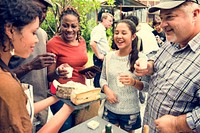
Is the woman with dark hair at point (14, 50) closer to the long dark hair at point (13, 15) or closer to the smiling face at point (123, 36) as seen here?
the long dark hair at point (13, 15)

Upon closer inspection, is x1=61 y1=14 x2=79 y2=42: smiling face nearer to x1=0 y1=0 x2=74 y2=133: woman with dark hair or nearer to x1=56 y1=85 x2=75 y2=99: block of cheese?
x1=56 y1=85 x2=75 y2=99: block of cheese

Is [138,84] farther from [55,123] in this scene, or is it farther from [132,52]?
[55,123]

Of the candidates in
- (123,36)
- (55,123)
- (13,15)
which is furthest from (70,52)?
(13,15)

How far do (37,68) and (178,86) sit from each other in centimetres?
106

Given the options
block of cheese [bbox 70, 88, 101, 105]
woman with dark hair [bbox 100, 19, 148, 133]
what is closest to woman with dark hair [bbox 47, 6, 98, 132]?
woman with dark hair [bbox 100, 19, 148, 133]

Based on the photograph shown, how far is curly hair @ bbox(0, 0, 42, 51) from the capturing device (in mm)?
989

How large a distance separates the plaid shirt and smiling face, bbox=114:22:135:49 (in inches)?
28.0

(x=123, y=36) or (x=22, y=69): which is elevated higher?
(x=123, y=36)

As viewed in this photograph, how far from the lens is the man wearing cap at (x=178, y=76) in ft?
4.40

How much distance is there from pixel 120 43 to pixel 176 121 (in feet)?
3.89

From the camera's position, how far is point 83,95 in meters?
1.65

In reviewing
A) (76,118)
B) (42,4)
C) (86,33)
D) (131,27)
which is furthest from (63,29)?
(86,33)

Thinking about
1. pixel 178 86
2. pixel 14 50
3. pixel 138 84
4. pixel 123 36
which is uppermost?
pixel 14 50

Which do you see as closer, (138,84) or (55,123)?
(55,123)
